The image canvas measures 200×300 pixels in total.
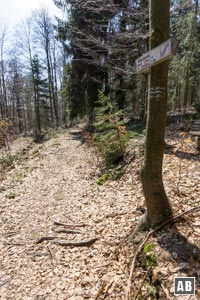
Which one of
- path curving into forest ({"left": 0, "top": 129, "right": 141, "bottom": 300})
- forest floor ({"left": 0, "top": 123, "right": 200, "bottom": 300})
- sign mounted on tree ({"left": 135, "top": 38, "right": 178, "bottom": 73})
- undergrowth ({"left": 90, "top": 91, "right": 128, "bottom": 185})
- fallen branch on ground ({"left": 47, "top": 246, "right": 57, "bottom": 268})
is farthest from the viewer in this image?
undergrowth ({"left": 90, "top": 91, "right": 128, "bottom": 185})

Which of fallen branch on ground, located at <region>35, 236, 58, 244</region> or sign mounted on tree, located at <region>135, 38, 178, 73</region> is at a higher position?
sign mounted on tree, located at <region>135, 38, 178, 73</region>

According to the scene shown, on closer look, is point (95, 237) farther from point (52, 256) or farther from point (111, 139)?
point (111, 139)

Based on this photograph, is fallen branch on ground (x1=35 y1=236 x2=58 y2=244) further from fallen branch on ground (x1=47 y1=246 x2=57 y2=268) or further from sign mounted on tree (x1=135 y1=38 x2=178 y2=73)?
sign mounted on tree (x1=135 y1=38 x2=178 y2=73)

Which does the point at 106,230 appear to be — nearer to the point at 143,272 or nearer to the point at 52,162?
the point at 143,272

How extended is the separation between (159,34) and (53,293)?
3.45 m

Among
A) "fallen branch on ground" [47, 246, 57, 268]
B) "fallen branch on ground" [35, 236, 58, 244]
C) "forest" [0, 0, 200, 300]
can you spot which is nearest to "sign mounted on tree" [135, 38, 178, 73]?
"forest" [0, 0, 200, 300]

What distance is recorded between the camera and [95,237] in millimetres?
3602

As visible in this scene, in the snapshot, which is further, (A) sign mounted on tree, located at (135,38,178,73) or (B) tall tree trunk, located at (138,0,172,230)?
(B) tall tree trunk, located at (138,0,172,230)

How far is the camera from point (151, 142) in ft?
9.06

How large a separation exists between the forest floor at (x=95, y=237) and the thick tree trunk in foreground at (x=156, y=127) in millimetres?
293

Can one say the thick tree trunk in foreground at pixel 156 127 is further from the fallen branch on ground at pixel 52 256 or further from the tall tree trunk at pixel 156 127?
the fallen branch on ground at pixel 52 256

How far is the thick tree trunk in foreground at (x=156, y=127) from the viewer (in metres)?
2.51

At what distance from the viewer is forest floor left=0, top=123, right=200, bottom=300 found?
2469mm

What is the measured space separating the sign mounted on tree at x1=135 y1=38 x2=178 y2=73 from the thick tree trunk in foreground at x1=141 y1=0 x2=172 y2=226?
0.33 ft
